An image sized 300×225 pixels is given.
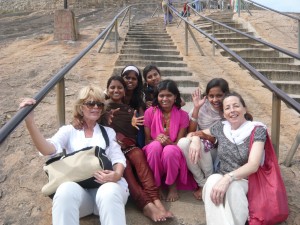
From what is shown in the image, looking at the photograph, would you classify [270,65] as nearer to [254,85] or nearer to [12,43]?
[254,85]

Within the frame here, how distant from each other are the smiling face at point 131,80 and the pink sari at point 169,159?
583mm

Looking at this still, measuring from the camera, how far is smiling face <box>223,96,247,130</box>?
7.72ft

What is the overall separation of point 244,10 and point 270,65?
17.9 feet

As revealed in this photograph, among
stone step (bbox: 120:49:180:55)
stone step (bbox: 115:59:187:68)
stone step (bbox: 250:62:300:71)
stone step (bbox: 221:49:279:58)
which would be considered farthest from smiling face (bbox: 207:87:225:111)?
stone step (bbox: 221:49:279:58)

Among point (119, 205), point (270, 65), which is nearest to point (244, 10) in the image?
point (270, 65)

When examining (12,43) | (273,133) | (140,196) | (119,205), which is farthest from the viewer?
(12,43)

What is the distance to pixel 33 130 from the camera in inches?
80.7

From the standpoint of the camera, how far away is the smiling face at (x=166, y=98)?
2738mm

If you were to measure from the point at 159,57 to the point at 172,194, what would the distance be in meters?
4.02

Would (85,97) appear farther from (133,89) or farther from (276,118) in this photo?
(276,118)

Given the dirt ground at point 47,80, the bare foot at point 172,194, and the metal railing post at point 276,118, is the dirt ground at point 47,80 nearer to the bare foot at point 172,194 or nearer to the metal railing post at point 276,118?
the metal railing post at point 276,118

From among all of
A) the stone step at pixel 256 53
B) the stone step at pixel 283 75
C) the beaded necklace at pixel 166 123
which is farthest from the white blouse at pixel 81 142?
the stone step at pixel 256 53

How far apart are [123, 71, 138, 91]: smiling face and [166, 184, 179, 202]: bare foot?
1058 millimetres

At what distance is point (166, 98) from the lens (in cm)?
273
